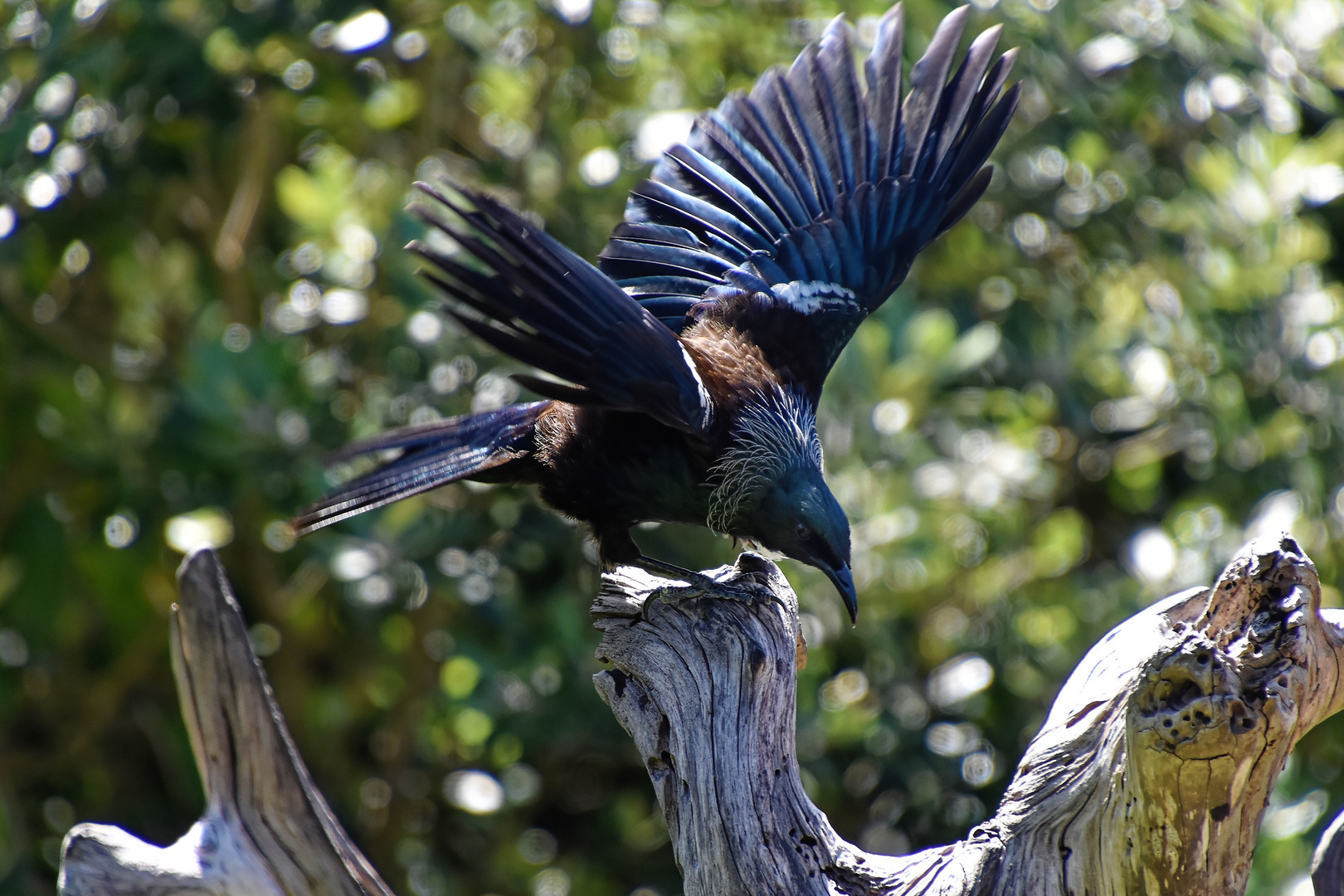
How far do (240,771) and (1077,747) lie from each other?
144 centimetres

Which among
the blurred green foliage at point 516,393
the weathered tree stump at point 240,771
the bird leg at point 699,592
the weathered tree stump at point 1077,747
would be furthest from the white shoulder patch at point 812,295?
the weathered tree stump at point 240,771

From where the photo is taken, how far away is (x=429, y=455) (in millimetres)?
3098

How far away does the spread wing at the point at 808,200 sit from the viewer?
128 inches

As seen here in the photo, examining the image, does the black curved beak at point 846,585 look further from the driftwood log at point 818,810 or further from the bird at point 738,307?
the driftwood log at point 818,810

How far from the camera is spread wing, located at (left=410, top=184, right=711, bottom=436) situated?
2.18 metres

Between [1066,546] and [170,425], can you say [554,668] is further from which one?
[1066,546]

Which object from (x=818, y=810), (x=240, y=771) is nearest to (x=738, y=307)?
(x=818, y=810)

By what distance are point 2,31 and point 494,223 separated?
2.58 metres

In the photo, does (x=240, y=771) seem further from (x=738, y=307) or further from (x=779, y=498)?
(x=738, y=307)

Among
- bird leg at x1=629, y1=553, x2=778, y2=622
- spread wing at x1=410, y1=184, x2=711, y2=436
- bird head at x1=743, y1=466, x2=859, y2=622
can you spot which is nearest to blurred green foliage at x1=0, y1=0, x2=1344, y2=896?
bird head at x1=743, y1=466, x2=859, y2=622

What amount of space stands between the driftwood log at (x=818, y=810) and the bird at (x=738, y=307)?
450mm

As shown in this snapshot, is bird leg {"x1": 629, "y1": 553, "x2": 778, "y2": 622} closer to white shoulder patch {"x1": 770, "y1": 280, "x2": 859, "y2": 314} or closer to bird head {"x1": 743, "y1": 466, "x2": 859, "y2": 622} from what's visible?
bird head {"x1": 743, "y1": 466, "x2": 859, "y2": 622}

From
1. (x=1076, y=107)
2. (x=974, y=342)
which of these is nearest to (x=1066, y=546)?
(x=974, y=342)

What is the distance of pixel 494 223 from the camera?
2215 mm
